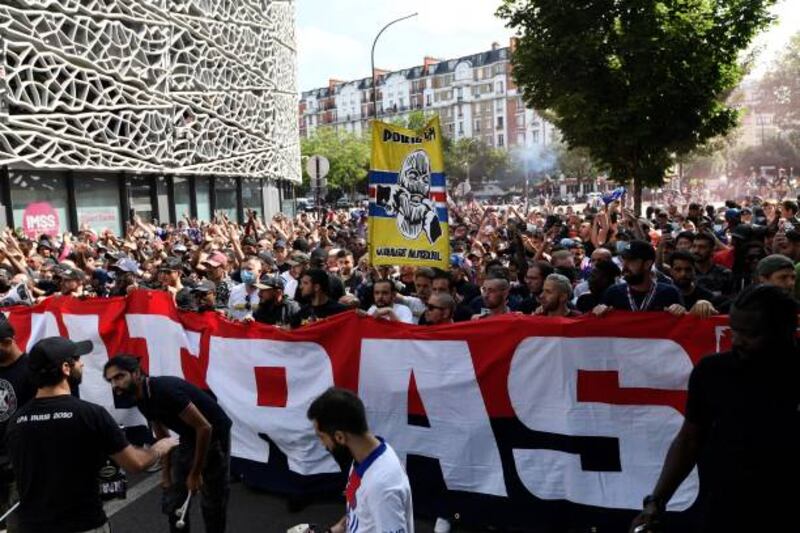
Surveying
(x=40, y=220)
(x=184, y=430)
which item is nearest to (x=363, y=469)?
(x=184, y=430)

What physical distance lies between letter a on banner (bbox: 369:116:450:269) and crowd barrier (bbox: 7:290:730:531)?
5.02 ft

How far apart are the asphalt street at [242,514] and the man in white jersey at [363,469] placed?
2.47 meters

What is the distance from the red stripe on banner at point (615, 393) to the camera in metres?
4.50

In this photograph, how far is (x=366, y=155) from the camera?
82.6m

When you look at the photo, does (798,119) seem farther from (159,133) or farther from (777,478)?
(777,478)

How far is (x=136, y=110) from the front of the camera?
30.0m

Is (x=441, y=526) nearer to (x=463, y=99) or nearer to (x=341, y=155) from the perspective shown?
(x=341, y=155)

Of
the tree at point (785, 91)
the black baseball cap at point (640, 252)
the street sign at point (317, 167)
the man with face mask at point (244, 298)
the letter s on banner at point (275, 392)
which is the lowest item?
the letter s on banner at point (275, 392)

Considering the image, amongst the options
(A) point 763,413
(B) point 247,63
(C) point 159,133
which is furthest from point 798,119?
(A) point 763,413

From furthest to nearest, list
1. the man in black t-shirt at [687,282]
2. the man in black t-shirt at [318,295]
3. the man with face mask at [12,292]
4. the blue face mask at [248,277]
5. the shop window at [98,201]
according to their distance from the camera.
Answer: the shop window at [98,201]
the man with face mask at [12,292]
the blue face mask at [248,277]
the man in black t-shirt at [318,295]
the man in black t-shirt at [687,282]

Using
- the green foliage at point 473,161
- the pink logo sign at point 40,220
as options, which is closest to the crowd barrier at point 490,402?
the pink logo sign at point 40,220

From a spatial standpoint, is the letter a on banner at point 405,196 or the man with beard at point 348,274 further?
the man with beard at point 348,274

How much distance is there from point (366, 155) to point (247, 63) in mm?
45268

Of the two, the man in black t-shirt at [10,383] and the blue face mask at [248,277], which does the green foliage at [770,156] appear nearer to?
the blue face mask at [248,277]
